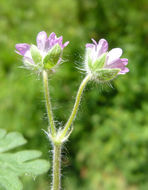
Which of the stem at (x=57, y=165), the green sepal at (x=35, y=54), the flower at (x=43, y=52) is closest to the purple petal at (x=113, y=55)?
the flower at (x=43, y=52)

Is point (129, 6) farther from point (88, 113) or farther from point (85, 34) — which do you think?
point (88, 113)

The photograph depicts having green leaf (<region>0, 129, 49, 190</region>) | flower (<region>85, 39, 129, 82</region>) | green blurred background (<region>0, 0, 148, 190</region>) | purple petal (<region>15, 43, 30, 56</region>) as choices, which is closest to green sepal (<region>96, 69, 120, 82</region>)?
flower (<region>85, 39, 129, 82</region>)

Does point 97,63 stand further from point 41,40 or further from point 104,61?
point 41,40

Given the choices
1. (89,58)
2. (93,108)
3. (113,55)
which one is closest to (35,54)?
(89,58)

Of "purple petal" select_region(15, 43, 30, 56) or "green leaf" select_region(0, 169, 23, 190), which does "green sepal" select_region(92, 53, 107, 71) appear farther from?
"green leaf" select_region(0, 169, 23, 190)

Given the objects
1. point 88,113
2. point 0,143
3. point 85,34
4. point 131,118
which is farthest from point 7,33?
point 0,143

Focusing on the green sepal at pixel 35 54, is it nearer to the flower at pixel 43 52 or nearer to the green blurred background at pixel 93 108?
the flower at pixel 43 52
